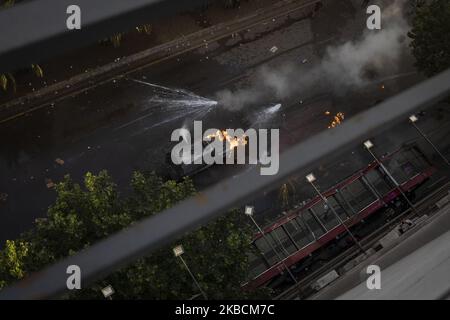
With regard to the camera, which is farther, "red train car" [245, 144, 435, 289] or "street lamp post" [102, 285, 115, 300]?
"red train car" [245, 144, 435, 289]

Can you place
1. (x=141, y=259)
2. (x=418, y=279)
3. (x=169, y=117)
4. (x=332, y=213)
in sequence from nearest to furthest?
(x=418, y=279) → (x=141, y=259) → (x=332, y=213) → (x=169, y=117)

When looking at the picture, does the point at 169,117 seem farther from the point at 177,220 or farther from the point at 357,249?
the point at 177,220

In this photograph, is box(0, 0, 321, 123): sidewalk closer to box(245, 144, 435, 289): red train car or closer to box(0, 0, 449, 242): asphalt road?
box(0, 0, 449, 242): asphalt road

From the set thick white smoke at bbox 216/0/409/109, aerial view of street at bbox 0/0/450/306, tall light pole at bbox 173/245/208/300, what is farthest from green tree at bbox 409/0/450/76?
tall light pole at bbox 173/245/208/300

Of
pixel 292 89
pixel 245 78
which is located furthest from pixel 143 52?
pixel 292 89

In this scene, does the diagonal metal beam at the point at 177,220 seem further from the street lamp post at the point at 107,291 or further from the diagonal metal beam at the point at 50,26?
the street lamp post at the point at 107,291

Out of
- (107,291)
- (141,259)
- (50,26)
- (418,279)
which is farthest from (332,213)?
(50,26)
